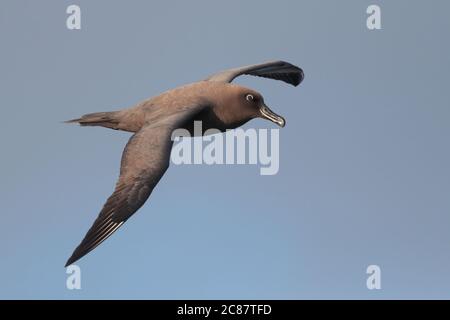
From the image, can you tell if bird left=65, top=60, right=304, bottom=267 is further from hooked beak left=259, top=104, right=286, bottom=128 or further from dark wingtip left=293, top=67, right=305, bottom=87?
dark wingtip left=293, top=67, right=305, bottom=87

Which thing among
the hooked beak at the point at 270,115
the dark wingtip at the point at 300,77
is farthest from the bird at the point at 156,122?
the dark wingtip at the point at 300,77

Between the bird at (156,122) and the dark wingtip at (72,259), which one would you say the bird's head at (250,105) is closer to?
the bird at (156,122)

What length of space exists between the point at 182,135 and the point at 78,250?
123 inches

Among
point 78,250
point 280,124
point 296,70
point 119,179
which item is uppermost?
point 296,70

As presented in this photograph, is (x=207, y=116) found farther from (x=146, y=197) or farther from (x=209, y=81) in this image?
(x=146, y=197)

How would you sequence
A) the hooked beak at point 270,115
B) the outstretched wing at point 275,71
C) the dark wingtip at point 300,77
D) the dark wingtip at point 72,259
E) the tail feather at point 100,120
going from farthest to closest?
the dark wingtip at point 300,77 → the outstretched wing at point 275,71 → the hooked beak at point 270,115 → the tail feather at point 100,120 → the dark wingtip at point 72,259

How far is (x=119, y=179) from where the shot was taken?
1322 cm

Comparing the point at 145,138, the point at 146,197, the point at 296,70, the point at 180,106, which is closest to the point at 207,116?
the point at 180,106

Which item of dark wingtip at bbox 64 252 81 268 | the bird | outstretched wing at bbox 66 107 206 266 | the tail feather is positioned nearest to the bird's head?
the bird

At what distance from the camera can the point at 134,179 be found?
13117mm

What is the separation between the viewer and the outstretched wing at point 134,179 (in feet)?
41.3

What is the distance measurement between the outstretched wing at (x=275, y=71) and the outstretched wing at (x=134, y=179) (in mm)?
3597

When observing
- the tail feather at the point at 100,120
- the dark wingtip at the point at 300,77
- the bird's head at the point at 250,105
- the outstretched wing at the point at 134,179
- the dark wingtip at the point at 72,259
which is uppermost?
the dark wingtip at the point at 300,77

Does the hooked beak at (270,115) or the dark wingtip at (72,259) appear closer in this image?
the dark wingtip at (72,259)
